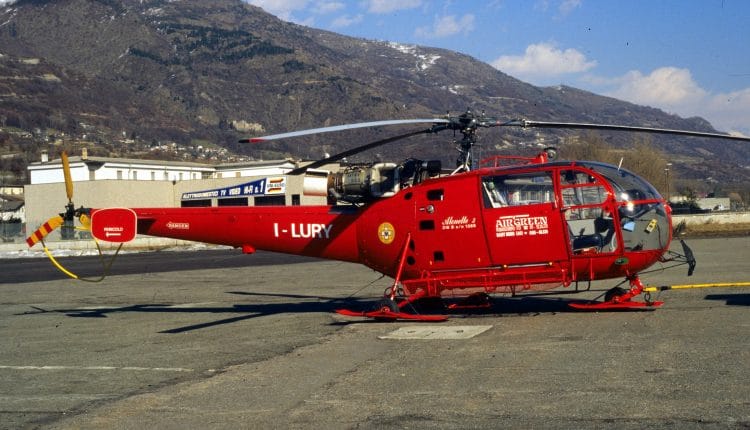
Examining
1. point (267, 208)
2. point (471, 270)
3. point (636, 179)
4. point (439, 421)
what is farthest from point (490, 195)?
point (439, 421)

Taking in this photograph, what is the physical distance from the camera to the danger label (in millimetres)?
14159

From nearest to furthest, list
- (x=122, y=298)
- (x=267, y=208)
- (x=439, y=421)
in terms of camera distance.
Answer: (x=439, y=421), (x=267, y=208), (x=122, y=298)

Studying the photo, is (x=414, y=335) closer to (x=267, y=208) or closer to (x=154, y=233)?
(x=267, y=208)

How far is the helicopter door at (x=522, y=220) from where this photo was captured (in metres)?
14.1

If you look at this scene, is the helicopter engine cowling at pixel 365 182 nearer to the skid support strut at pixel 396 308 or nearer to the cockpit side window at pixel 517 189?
the skid support strut at pixel 396 308

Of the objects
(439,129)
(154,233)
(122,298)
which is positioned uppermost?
(439,129)

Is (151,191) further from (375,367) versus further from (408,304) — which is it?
(375,367)

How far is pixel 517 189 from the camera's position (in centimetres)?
1440

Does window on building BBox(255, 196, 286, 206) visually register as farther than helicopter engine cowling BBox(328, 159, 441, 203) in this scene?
Yes

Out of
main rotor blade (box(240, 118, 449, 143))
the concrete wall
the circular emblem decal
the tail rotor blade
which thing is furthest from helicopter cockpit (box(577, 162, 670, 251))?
the concrete wall

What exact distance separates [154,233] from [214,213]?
1464 mm

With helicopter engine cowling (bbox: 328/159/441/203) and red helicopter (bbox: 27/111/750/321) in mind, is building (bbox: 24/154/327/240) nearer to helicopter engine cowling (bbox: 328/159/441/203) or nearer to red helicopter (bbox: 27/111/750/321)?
red helicopter (bbox: 27/111/750/321)

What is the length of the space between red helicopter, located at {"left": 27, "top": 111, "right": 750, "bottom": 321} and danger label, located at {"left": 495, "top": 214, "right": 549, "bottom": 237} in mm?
18

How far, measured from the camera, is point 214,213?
17031 mm
